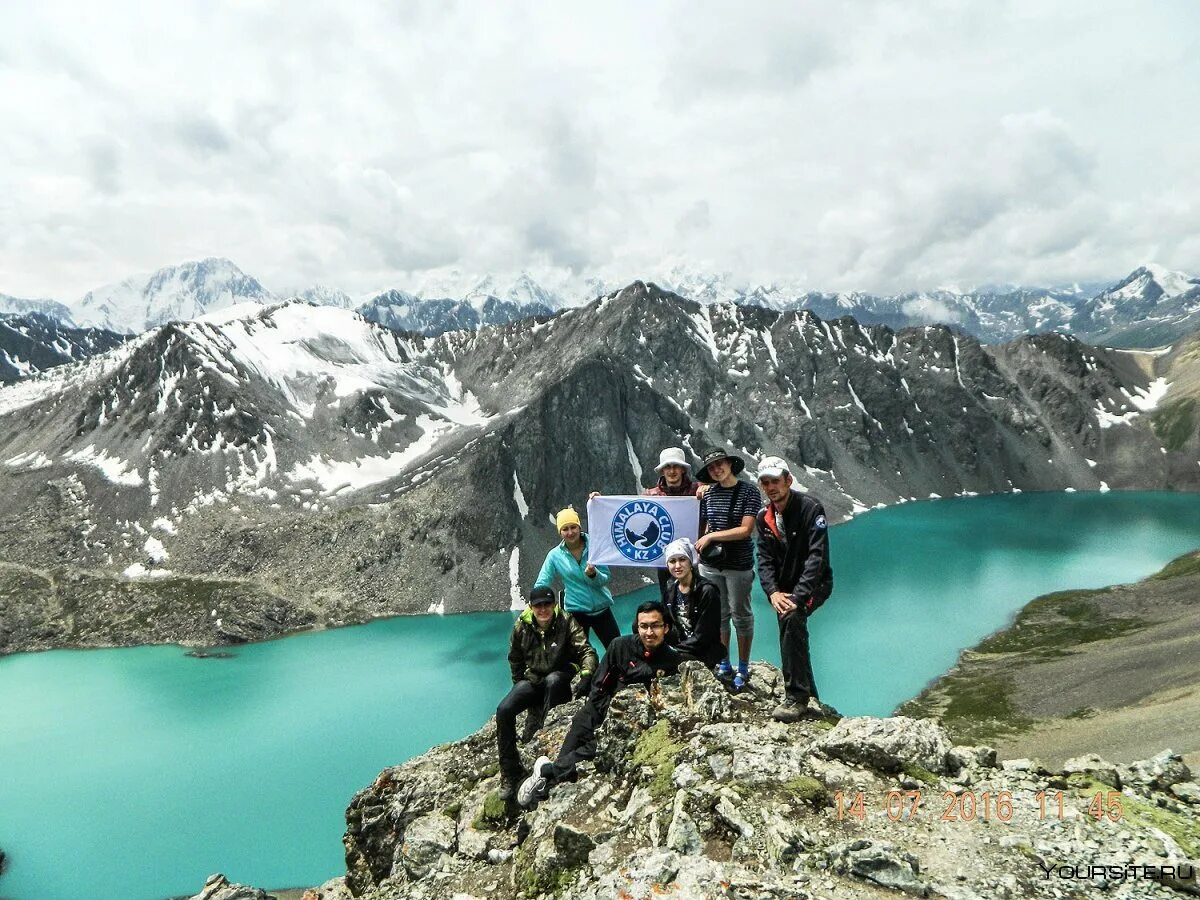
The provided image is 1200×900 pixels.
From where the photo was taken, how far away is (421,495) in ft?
338

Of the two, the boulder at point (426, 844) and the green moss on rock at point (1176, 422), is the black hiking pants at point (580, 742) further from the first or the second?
the green moss on rock at point (1176, 422)

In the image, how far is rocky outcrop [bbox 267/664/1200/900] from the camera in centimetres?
664

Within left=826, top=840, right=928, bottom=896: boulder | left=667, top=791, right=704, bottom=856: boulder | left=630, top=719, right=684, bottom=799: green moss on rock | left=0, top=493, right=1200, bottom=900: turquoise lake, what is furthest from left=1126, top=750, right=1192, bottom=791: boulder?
left=0, top=493, right=1200, bottom=900: turquoise lake

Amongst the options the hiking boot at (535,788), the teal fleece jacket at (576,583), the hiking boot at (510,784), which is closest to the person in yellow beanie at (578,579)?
the teal fleece jacket at (576,583)

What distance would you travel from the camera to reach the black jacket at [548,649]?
38.0ft

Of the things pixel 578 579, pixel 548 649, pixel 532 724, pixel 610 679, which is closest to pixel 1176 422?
pixel 578 579

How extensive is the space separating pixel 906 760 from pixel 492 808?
703 cm

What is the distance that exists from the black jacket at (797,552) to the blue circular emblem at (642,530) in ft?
12.0

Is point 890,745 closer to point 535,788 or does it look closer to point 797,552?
point 797,552

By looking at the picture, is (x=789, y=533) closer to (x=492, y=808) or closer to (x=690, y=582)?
(x=690, y=582)

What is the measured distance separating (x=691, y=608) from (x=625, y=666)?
5.21ft

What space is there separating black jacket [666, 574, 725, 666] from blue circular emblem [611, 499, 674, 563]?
2.49 m

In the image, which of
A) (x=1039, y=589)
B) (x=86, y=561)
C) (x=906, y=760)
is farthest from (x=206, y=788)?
(x=1039, y=589)

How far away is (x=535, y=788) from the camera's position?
415 inches
